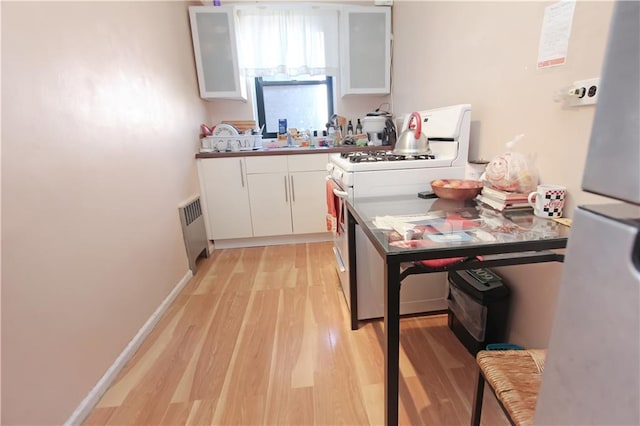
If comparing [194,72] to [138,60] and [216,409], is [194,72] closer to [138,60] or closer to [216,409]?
[138,60]

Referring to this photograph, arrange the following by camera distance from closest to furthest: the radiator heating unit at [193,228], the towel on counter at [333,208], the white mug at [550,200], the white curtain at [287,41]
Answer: the white mug at [550,200], the towel on counter at [333,208], the radiator heating unit at [193,228], the white curtain at [287,41]

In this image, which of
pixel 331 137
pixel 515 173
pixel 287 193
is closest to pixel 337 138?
pixel 331 137

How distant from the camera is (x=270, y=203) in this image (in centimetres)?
287

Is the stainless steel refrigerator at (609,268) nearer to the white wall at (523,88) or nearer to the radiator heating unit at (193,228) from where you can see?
the white wall at (523,88)

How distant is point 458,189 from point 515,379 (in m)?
0.71

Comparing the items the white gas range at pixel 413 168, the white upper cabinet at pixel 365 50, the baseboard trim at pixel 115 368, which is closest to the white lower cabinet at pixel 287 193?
the white upper cabinet at pixel 365 50

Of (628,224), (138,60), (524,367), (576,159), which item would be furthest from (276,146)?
(628,224)

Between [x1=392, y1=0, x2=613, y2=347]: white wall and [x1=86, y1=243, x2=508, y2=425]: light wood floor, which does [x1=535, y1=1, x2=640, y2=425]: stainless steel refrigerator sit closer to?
[x1=392, y1=0, x2=613, y2=347]: white wall

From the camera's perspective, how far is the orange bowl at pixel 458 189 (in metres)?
1.24

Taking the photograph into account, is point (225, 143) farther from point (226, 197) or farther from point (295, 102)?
point (295, 102)

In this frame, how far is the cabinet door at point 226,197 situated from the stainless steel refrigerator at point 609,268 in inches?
104

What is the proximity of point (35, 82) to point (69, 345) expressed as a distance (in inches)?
39.2

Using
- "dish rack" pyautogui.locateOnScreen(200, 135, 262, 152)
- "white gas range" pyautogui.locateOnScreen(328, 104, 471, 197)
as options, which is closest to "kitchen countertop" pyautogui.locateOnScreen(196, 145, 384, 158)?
"dish rack" pyautogui.locateOnScreen(200, 135, 262, 152)

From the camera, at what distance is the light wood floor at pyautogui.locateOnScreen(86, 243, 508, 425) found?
121 centimetres
